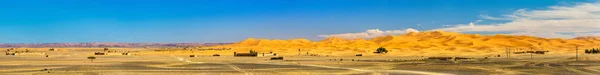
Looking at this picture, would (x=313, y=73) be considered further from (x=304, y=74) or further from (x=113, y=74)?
(x=113, y=74)

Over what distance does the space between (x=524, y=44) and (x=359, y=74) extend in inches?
4902

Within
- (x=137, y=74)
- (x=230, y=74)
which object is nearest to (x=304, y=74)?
(x=230, y=74)

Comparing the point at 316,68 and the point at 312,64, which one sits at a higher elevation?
the point at 312,64

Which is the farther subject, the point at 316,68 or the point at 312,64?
the point at 312,64

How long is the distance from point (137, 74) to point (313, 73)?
11.0 metres

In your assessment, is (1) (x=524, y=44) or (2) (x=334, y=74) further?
(1) (x=524, y=44)

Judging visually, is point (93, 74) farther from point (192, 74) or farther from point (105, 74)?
point (192, 74)

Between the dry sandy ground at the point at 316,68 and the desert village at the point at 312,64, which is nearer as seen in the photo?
the dry sandy ground at the point at 316,68

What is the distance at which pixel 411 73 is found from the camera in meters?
40.5

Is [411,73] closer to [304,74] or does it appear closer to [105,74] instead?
[304,74]

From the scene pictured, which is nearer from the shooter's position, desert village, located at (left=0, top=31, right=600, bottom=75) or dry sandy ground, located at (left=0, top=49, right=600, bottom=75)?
dry sandy ground, located at (left=0, top=49, right=600, bottom=75)

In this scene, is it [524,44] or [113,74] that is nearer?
[113,74]

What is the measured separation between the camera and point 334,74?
4034cm

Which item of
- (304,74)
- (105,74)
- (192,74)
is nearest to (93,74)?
(105,74)
